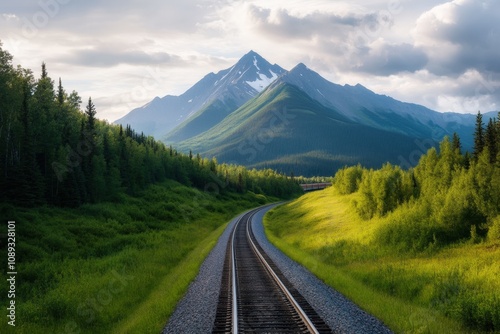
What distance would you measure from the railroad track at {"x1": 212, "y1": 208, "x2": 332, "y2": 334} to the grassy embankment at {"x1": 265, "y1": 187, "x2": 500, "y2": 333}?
8.43ft

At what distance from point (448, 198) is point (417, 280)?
36.4 feet

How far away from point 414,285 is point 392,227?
11.4 metres

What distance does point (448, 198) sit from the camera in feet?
86.1

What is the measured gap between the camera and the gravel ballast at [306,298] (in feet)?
41.7

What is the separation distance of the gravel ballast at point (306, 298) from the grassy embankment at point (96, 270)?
1.95 feet

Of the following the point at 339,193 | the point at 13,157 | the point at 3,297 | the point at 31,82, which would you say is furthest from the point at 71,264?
the point at 339,193

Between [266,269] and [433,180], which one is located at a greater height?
[433,180]

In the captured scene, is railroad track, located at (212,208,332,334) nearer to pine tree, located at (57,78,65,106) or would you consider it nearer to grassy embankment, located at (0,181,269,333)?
grassy embankment, located at (0,181,269,333)

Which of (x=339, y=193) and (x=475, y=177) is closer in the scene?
(x=475, y=177)

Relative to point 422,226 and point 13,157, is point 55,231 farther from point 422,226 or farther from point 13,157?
point 422,226

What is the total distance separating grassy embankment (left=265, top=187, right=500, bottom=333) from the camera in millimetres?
12985

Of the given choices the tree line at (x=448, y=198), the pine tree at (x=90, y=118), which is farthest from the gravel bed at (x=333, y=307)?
the pine tree at (x=90, y=118)

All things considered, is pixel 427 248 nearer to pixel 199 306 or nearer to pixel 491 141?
pixel 491 141

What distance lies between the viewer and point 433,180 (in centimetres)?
3522
